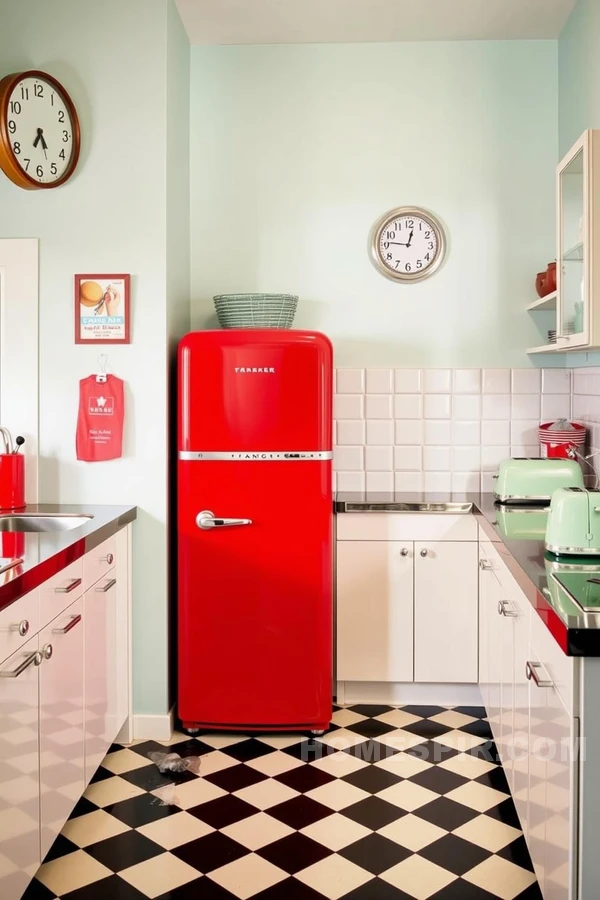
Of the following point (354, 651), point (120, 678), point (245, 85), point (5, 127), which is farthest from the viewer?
point (245, 85)

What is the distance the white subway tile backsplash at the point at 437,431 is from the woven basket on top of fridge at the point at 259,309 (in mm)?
793

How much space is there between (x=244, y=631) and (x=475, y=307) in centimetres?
174

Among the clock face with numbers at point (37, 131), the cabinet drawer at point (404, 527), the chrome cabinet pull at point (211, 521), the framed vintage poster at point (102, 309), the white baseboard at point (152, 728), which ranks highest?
the clock face with numbers at point (37, 131)

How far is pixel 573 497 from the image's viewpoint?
2262 millimetres

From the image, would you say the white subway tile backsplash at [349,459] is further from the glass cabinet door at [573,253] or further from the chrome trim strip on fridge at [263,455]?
the glass cabinet door at [573,253]

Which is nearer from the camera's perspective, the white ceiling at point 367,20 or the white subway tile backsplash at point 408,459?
the white ceiling at point 367,20

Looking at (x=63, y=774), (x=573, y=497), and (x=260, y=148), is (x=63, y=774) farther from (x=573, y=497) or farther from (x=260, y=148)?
(x=260, y=148)

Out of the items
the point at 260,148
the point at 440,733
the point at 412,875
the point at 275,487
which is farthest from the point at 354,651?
the point at 260,148

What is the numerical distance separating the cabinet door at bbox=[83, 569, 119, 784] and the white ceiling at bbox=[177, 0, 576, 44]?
2279 millimetres

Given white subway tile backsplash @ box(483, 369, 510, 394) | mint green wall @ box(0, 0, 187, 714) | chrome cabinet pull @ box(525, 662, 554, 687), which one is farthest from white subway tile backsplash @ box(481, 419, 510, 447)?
chrome cabinet pull @ box(525, 662, 554, 687)

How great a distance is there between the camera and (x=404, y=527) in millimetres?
3553

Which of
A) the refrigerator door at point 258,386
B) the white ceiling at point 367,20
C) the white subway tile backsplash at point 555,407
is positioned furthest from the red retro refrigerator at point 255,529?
the white ceiling at point 367,20

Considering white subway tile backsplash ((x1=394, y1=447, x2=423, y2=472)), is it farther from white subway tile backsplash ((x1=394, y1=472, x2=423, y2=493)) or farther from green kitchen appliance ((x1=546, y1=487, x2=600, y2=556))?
green kitchen appliance ((x1=546, y1=487, x2=600, y2=556))

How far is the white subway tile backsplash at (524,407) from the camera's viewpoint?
3.87m
